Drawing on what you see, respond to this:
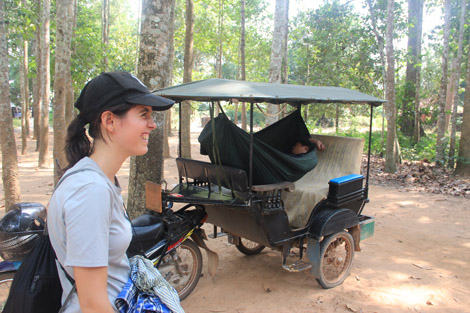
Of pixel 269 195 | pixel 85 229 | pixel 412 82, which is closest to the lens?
pixel 85 229

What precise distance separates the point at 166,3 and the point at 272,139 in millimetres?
2395

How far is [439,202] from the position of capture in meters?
7.93

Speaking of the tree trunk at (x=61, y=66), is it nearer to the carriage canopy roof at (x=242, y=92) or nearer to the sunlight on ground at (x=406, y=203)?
the carriage canopy roof at (x=242, y=92)

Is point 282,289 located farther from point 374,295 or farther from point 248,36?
point 248,36

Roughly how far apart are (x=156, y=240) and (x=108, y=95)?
2.42m

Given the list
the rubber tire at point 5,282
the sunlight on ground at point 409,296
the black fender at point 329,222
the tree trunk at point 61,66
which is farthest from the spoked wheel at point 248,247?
the tree trunk at point 61,66

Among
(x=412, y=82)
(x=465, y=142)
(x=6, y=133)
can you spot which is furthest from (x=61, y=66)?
(x=412, y=82)

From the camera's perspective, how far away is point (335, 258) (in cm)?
423

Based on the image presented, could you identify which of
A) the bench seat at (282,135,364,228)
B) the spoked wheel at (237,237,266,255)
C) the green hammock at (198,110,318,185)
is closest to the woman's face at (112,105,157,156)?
the green hammock at (198,110,318,185)

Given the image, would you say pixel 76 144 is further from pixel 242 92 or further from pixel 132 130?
pixel 242 92

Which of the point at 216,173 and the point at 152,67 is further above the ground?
Result: the point at 152,67

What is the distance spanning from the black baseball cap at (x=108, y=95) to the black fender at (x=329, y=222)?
305 centimetres

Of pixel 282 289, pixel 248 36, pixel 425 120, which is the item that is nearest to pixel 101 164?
pixel 282 289

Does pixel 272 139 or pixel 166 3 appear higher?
pixel 166 3
